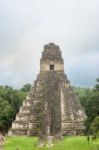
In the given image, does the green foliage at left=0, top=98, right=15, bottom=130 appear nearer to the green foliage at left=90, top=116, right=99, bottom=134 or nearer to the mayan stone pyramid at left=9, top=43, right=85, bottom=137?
the mayan stone pyramid at left=9, top=43, right=85, bottom=137

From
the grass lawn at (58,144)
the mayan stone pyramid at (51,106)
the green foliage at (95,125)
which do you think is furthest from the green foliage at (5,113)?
the green foliage at (95,125)

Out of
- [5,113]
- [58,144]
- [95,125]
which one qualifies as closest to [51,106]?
[58,144]

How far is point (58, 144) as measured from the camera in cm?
4866

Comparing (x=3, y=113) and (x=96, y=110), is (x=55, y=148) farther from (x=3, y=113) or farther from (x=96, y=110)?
(x=3, y=113)

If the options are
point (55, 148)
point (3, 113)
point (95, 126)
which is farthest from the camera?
point (3, 113)

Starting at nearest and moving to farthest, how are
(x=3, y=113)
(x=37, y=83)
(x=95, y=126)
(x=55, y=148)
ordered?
(x=95, y=126) → (x=55, y=148) → (x=37, y=83) → (x=3, y=113)

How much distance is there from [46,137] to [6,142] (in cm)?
510

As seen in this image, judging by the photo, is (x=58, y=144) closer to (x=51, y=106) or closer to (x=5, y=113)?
(x=51, y=106)

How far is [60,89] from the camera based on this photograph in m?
54.1

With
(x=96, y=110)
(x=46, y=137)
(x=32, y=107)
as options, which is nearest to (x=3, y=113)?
(x=32, y=107)

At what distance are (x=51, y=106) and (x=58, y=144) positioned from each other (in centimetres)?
556

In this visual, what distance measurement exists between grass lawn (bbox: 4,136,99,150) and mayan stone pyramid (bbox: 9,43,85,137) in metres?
1.46

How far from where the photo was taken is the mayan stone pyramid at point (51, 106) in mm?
51938

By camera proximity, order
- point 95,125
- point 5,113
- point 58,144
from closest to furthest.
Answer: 1. point 95,125
2. point 58,144
3. point 5,113
